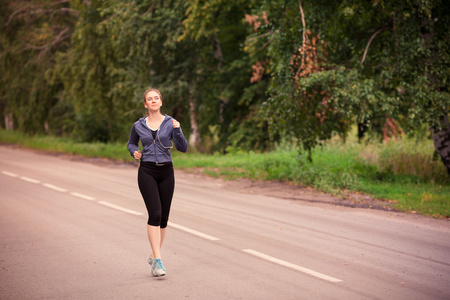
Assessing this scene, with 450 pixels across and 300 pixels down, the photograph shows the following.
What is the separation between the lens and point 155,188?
241 inches

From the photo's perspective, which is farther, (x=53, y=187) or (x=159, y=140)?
(x=53, y=187)

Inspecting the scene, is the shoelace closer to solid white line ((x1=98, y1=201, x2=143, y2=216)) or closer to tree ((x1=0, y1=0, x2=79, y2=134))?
solid white line ((x1=98, y1=201, x2=143, y2=216))

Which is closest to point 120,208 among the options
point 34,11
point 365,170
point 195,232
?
point 195,232

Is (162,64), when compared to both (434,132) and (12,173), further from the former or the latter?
(434,132)

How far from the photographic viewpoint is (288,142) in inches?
782

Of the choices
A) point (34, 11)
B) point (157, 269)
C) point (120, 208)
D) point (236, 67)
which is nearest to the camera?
point (157, 269)

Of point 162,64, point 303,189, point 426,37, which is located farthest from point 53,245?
point 162,64

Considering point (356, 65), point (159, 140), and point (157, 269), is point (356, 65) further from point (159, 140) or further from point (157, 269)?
point (157, 269)

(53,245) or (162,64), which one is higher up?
(162,64)

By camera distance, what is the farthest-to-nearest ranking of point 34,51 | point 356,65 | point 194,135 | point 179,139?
point 34,51
point 194,135
point 356,65
point 179,139

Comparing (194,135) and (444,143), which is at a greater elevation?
(444,143)

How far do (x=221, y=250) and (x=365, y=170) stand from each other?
8.24 m

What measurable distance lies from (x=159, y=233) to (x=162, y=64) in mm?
18282

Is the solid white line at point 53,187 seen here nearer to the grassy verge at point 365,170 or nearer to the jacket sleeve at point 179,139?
the grassy verge at point 365,170
